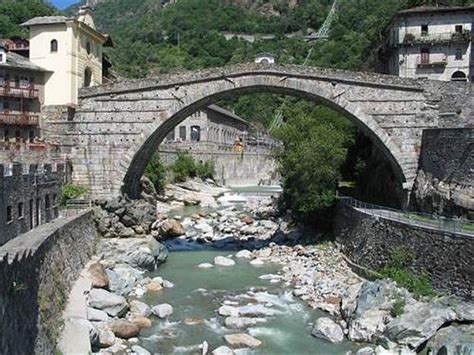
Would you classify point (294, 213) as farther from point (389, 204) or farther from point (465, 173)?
point (465, 173)

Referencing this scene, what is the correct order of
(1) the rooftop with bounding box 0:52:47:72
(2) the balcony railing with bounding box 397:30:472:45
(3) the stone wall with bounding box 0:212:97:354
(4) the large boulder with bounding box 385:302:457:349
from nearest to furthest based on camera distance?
(3) the stone wall with bounding box 0:212:97:354 → (4) the large boulder with bounding box 385:302:457:349 → (1) the rooftop with bounding box 0:52:47:72 → (2) the balcony railing with bounding box 397:30:472:45

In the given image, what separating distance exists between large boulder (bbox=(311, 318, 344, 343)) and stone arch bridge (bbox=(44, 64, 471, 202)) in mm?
12263

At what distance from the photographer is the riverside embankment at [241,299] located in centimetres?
1659

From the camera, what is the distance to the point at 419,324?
1608cm

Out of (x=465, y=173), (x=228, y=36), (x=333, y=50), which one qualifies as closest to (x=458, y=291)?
(x=465, y=173)

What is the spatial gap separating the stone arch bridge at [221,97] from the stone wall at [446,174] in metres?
1.62

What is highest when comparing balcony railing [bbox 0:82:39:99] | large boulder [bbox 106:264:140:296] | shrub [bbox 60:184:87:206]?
balcony railing [bbox 0:82:39:99]

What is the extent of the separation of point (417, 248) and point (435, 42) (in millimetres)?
24335

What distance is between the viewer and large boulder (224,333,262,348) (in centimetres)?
1728

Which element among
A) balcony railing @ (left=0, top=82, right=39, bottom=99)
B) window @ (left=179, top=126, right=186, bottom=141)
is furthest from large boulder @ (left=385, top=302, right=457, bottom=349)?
A: window @ (left=179, top=126, right=186, bottom=141)

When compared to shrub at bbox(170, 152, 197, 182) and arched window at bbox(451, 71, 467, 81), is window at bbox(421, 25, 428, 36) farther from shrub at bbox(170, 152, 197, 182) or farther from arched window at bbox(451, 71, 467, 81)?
shrub at bbox(170, 152, 197, 182)

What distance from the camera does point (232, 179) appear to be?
72.7 m

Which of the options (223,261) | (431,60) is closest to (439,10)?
(431,60)

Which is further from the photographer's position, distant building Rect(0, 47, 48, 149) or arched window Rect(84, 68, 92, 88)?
arched window Rect(84, 68, 92, 88)
